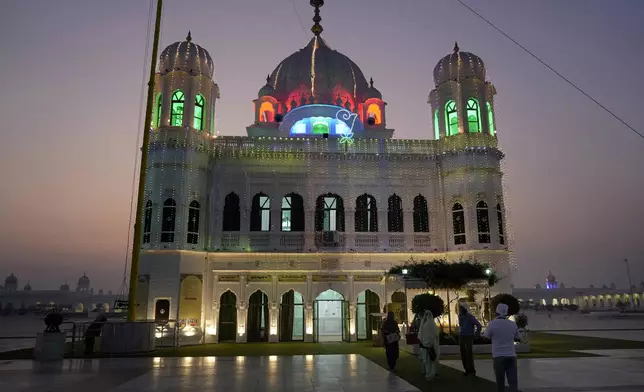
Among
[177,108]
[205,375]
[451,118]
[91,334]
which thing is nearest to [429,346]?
[205,375]

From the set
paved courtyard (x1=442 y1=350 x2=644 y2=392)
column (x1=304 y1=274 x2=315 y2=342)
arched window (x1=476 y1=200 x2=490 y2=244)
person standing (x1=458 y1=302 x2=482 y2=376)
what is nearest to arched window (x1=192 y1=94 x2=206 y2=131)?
column (x1=304 y1=274 x2=315 y2=342)

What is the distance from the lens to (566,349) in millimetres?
19344

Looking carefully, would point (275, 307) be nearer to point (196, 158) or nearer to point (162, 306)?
point (162, 306)

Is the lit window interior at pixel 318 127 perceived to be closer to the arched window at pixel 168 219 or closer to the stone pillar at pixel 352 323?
the arched window at pixel 168 219

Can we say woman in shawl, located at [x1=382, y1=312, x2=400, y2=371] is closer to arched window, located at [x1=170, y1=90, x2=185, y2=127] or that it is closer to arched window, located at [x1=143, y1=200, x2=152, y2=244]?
arched window, located at [x1=143, y1=200, x2=152, y2=244]

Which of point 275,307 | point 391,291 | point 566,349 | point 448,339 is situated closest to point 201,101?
point 275,307

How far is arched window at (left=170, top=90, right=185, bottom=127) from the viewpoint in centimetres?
2641

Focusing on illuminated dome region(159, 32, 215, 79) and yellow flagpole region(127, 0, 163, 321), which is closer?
yellow flagpole region(127, 0, 163, 321)

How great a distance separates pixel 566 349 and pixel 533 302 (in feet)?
523

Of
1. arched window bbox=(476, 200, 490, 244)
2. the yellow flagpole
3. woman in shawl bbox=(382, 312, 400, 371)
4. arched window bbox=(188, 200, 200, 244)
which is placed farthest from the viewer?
arched window bbox=(476, 200, 490, 244)

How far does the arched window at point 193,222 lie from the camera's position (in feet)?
82.5

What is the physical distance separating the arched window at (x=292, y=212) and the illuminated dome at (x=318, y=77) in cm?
840

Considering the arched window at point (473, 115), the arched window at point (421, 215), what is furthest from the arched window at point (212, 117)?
the arched window at point (473, 115)

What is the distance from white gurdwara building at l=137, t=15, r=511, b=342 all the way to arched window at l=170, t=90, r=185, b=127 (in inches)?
2.2
